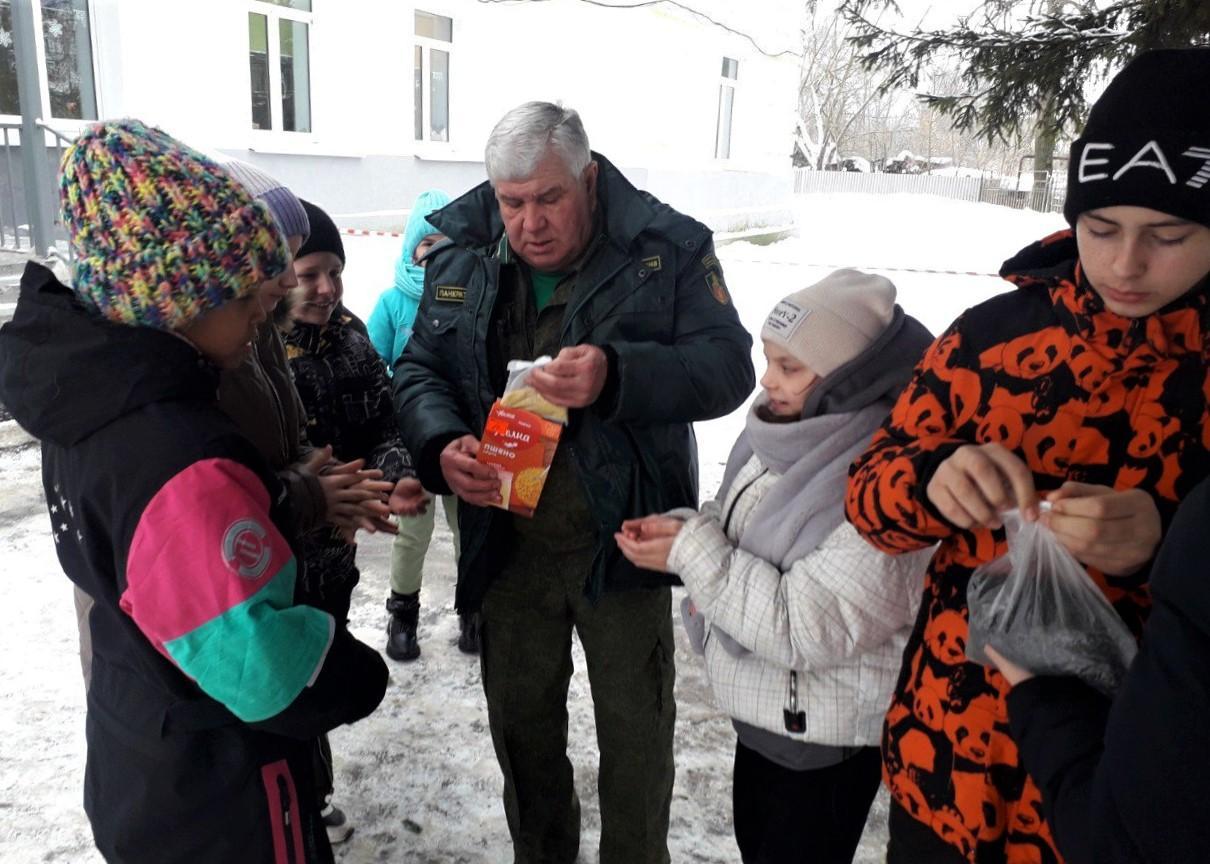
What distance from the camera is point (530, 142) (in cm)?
208

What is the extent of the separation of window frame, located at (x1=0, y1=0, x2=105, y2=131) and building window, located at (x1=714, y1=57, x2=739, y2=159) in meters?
10.9

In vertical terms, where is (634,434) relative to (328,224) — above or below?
below

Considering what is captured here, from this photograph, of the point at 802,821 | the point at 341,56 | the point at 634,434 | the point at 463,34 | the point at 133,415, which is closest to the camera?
the point at 133,415

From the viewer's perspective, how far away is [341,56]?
10.2 m

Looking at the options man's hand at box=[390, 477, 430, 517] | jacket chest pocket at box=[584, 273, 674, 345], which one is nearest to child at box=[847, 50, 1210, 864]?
jacket chest pocket at box=[584, 273, 674, 345]

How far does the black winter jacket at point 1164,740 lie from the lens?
2.51 ft

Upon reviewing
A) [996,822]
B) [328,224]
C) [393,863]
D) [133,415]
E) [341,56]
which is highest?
[341,56]

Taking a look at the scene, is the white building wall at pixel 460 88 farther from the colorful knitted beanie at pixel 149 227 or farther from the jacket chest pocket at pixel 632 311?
the colorful knitted beanie at pixel 149 227

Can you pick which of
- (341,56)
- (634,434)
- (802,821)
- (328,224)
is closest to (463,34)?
(341,56)

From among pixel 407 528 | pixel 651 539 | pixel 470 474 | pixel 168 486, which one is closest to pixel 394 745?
pixel 407 528

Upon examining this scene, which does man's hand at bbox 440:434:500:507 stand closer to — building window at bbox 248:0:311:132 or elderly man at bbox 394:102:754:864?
elderly man at bbox 394:102:754:864

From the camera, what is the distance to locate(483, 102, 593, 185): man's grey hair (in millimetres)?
2084

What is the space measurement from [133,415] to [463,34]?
11.8 meters

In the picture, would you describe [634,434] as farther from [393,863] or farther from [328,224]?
[393,863]
